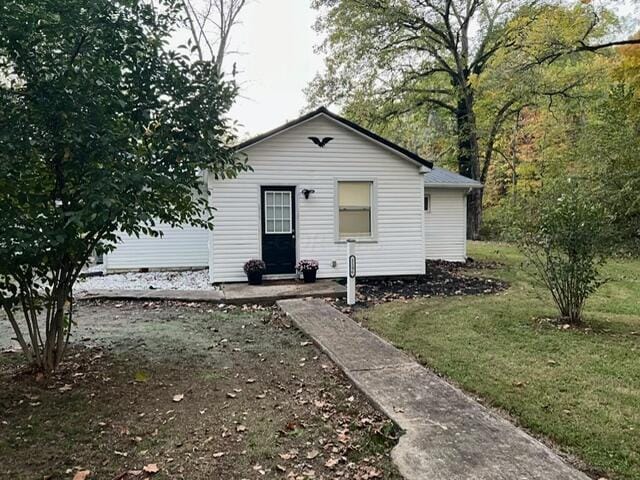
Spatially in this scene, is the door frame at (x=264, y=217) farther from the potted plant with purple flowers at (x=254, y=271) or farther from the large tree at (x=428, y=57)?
the large tree at (x=428, y=57)

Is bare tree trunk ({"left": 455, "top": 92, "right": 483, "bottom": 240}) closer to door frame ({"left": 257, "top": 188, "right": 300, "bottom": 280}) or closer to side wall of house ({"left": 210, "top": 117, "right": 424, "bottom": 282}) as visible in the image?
side wall of house ({"left": 210, "top": 117, "right": 424, "bottom": 282})

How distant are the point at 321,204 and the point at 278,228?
1074 mm

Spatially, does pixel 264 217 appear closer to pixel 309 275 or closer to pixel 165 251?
pixel 309 275

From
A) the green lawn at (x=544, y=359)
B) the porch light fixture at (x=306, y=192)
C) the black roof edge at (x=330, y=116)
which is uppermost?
the black roof edge at (x=330, y=116)

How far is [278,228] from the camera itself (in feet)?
31.2

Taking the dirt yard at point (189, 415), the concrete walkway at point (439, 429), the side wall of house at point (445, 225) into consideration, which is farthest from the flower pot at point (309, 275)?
the side wall of house at point (445, 225)

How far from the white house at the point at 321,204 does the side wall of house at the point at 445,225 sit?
10.3 ft

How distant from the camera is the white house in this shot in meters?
9.23

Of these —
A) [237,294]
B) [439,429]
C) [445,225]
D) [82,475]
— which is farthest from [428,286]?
[82,475]

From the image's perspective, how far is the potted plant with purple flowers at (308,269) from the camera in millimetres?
9250

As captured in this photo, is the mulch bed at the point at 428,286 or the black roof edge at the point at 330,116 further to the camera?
the black roof edge at the point at 330,116

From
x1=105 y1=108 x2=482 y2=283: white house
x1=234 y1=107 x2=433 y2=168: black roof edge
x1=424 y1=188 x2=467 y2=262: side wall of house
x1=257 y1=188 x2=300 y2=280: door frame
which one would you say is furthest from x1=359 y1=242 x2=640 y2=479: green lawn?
x1=424 y1=188 x2=467 y2=262: side wall of house

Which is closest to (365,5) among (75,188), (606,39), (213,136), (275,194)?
(606,39)

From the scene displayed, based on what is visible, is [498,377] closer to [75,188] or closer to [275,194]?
[75,188]
